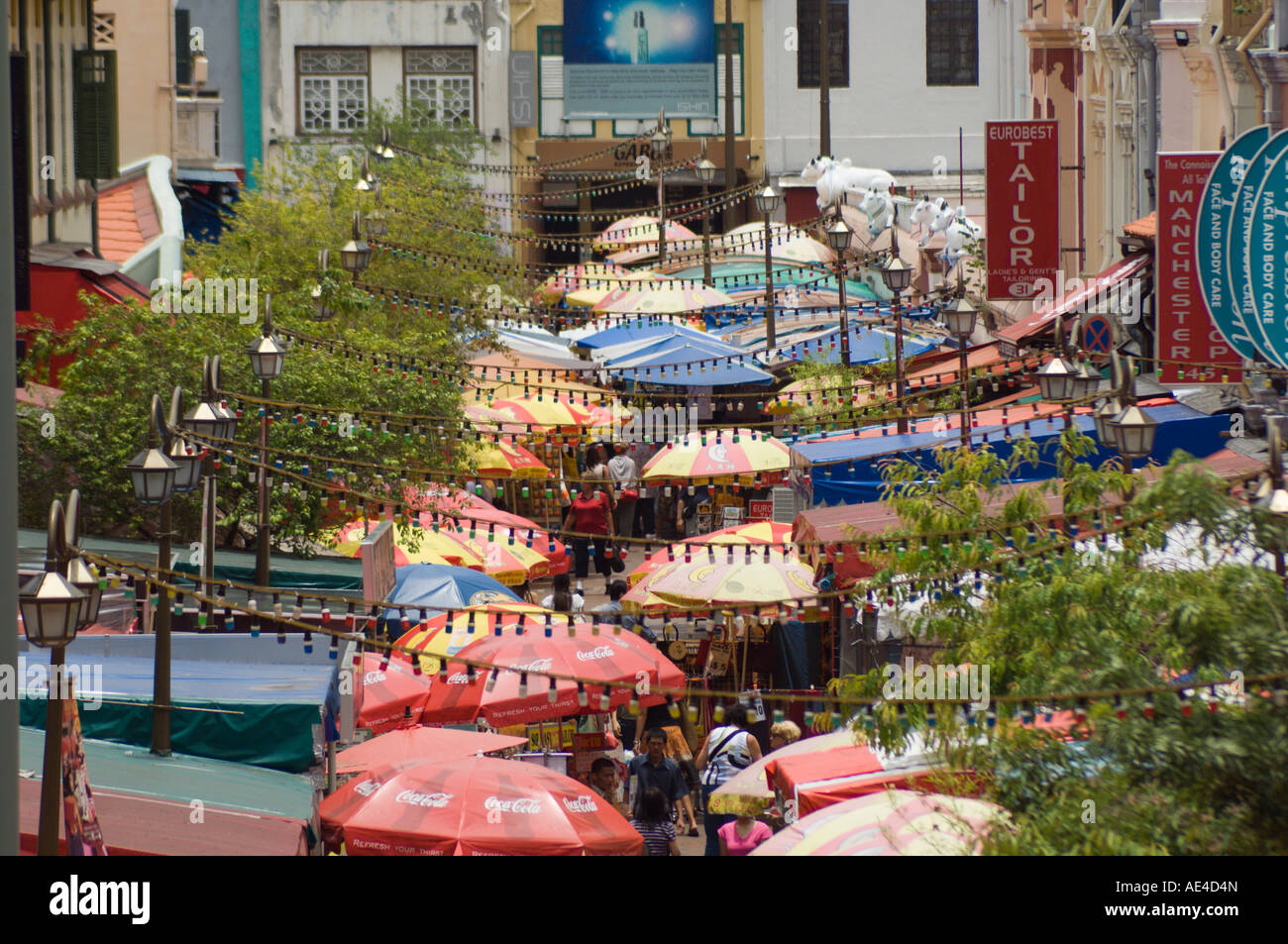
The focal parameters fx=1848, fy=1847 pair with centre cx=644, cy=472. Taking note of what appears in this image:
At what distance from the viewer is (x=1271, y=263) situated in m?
13.4

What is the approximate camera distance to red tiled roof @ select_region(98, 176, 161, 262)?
91.5 ft

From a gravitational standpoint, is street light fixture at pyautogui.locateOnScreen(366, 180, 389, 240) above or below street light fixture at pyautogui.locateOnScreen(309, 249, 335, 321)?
above

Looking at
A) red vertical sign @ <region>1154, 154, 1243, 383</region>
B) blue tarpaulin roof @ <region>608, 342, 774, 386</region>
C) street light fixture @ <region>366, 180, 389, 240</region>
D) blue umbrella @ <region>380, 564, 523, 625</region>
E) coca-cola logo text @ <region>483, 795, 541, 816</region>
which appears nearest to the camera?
coca-cola logo text @ <region>483, 795, 541, 816</region>

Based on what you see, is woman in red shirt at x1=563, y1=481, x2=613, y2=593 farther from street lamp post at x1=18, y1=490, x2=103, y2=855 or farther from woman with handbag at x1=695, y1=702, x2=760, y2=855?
street lamp post at x1=18, y1=490, x2=103, y2=855

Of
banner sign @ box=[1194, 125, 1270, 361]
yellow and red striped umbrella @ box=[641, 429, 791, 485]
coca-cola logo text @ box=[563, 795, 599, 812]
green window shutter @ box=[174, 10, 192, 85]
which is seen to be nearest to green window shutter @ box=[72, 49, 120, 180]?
yellow and red striped umbrella @ box=[641, 429, 791, 485]

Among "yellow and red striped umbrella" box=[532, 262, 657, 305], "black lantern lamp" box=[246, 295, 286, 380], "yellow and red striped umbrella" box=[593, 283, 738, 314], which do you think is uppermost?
"yellow and red striped umbrella" box=[532, 262, 657, 305]

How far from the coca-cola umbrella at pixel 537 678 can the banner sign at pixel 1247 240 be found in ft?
16.2

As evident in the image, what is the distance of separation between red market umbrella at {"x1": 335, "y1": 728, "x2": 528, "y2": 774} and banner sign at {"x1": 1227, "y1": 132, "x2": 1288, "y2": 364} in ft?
19.8

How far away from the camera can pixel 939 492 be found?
11891 mm

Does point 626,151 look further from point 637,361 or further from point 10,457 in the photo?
point 10,457

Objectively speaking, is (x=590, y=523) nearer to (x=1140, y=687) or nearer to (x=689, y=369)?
(x=689, y=369)

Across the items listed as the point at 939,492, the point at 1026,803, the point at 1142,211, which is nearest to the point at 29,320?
the point at 939,492

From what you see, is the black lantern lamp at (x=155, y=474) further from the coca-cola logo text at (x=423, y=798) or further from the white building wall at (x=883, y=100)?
the white building wall at (x=883, y=100)

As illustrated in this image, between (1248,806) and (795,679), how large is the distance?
32.8 feet
